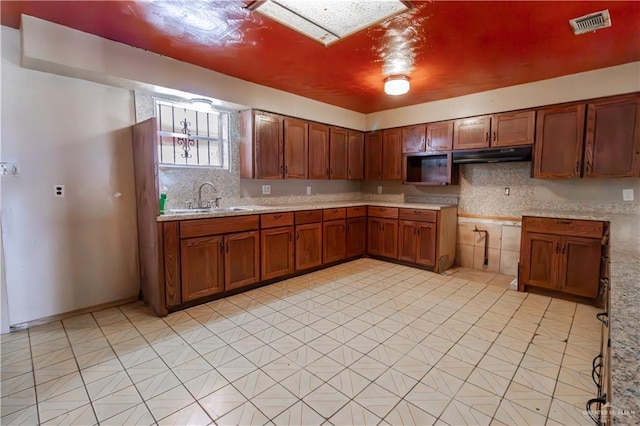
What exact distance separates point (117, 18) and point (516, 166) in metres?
4.55

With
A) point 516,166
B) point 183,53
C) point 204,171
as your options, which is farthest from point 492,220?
point 183,53

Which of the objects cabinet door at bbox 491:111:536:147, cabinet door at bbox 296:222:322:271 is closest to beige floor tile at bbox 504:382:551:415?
cabinet door at bbox 296:222:322:271

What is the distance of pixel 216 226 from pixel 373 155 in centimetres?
317

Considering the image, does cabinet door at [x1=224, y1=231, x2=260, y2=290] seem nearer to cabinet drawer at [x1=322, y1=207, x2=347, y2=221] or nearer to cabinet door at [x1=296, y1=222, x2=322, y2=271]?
cabinet door at [x1=296, y1=222, x2=322, y2=271]

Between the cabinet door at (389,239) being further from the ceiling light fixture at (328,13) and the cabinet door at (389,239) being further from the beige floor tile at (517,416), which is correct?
the beige floor tile at (517,416)

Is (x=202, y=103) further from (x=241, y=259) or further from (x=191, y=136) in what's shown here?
(x=241, y=259)

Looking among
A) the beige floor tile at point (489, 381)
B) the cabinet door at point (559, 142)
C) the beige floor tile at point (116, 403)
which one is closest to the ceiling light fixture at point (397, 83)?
the cabinet door at point (559, 142)

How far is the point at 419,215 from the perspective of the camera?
173 inches

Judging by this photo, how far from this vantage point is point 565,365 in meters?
2.12

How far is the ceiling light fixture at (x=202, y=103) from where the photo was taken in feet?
11.3

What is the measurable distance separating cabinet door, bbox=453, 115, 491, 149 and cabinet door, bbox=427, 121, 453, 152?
7 centimetres

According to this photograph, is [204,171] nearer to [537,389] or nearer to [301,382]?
[301,382]

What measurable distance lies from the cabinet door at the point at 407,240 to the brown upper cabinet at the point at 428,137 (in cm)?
116

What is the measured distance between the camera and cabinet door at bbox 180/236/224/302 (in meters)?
3.00
